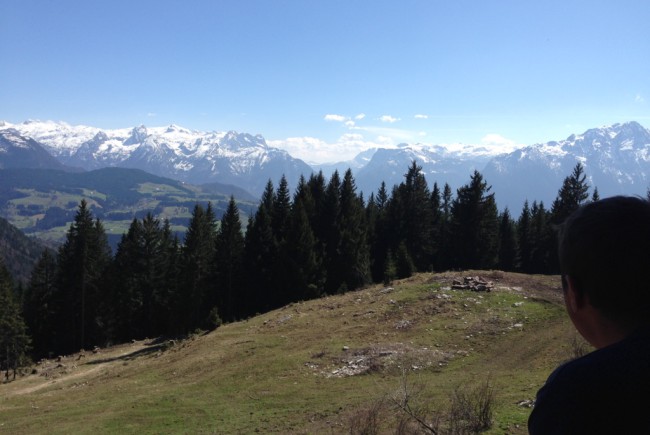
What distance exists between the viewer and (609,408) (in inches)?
65.0

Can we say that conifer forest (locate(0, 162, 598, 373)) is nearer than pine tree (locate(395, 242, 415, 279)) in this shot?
No

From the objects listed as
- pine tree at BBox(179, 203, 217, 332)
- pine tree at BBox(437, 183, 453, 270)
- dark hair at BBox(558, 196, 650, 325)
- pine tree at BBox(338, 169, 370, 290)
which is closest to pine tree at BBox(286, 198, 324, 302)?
pine tree at BBox(338, 169, 370, 290)

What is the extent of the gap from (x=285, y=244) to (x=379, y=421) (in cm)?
3528

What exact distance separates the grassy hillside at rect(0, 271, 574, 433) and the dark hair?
33.7ft

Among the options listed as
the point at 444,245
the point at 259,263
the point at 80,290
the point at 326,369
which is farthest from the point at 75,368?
the point at 444,245

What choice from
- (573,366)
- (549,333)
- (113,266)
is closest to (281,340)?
(549,333)

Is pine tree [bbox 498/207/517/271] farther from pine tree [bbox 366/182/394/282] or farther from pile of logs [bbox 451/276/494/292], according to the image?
pile of logs [bbox 451/276/494/292]

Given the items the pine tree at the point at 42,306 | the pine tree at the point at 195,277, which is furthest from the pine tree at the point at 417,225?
the pine tree at the point at 42,306

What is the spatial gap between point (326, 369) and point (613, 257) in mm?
20939

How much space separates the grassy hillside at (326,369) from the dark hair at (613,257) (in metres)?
10.3

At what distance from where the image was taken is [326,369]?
70.7ft

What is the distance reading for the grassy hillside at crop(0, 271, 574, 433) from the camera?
630 inches

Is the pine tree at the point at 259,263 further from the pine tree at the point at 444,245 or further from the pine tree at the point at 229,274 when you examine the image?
the pine tree at the point at 444,245

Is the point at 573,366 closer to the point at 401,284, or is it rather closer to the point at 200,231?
the point at 401,284
